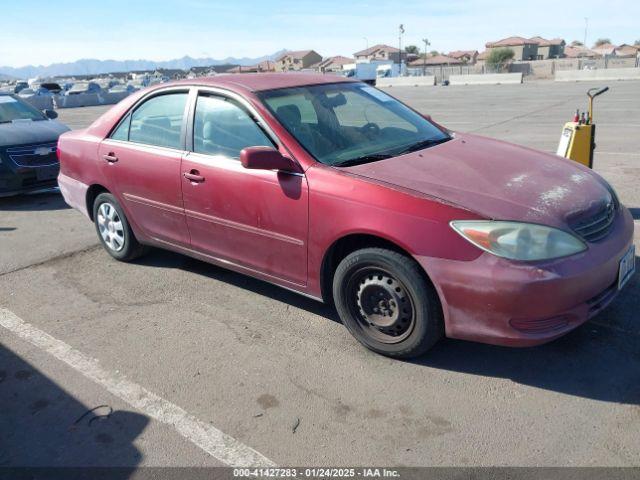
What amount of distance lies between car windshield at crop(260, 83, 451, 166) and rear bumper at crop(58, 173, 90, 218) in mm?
2415

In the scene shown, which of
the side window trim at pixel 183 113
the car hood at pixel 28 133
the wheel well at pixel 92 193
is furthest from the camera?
the car hood at pixel 28 133

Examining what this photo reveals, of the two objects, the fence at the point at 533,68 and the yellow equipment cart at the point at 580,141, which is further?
the fence at the point at 533,68

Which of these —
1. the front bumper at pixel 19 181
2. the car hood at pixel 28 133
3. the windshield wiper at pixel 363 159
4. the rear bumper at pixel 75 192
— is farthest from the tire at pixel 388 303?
the car hood at pixel 28 133

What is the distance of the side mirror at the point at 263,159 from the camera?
11.5 ft

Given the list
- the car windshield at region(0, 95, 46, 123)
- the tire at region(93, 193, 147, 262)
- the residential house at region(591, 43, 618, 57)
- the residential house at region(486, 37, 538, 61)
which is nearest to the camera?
the tire at region(93, 193, 147, 262)

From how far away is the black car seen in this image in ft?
25.5

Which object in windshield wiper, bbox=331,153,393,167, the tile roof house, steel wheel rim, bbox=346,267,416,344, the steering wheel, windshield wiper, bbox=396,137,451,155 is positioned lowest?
steel wheel rim, bbox=346,267,416,344

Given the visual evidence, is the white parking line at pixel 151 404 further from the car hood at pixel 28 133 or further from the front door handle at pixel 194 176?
the car hood at pixel 28 133

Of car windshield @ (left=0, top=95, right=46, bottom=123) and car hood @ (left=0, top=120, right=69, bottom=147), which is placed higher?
car windshield @ (left=0, top=95, right=46, bottom=123)

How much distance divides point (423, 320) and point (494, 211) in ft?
2.36

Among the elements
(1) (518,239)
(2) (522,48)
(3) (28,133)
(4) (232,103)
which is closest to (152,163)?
(4) (232,103)

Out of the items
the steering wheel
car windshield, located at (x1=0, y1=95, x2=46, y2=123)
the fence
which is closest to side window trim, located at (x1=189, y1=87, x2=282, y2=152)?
the steering wheel

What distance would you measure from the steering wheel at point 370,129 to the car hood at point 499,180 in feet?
1.36

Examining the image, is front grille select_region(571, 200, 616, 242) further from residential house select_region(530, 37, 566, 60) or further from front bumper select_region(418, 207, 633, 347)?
residential house select_region(530, 37, 566, 60)
